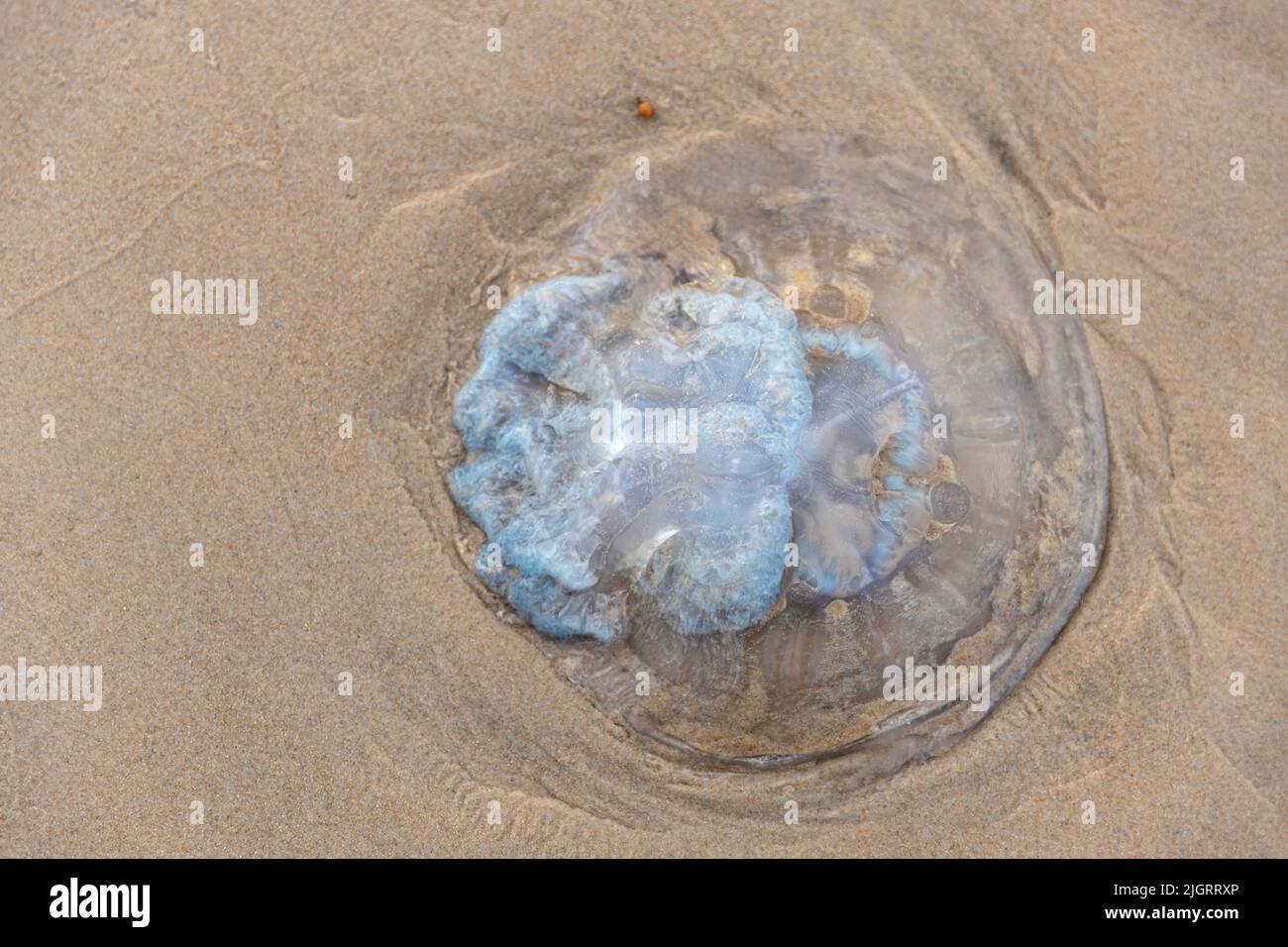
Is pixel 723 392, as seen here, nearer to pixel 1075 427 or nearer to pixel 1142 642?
pixel 1075 427

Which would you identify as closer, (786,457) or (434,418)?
(786,457)

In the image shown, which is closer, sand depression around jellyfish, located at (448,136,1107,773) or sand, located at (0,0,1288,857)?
sand depression around jellyfish, located at (448,136,1107,773)

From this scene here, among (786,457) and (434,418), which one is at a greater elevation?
(434,418)

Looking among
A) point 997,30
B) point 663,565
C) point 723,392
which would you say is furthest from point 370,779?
point 997,30
